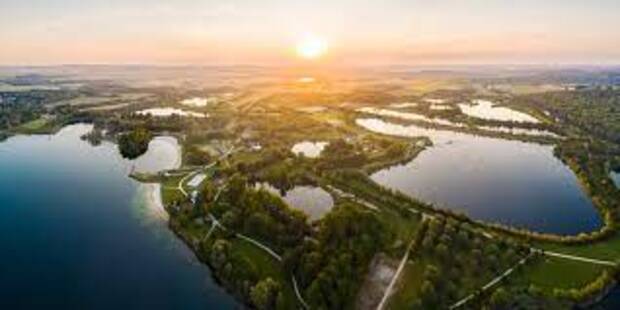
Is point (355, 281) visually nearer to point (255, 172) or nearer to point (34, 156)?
point (255, 172)

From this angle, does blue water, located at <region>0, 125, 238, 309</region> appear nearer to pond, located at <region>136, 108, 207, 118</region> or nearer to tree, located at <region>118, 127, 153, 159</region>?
tree, located at <region>118, 127, 153, 159</region>

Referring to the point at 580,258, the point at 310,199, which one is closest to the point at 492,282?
the point at 580,258

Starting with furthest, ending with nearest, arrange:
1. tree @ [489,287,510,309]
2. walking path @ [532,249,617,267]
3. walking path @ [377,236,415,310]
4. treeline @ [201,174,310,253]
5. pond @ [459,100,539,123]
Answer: pond @ [459,100,539,123], treeline @ [201,174,310,253], walking path @ [532,249,617,267], walking path @ [377,236,415,310], tree @ [489,287,510,309]

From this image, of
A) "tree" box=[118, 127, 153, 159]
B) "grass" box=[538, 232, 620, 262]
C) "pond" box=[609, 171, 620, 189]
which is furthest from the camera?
"tree" box=[118, 127, 153, 159]

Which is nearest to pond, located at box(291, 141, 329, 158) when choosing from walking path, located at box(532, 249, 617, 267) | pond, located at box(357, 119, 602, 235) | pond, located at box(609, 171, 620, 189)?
pond, located at box(357, 119, 602, 235)

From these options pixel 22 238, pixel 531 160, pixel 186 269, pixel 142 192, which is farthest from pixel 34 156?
pixel 531 160

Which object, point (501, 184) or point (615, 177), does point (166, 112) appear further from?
point (615, 177)
